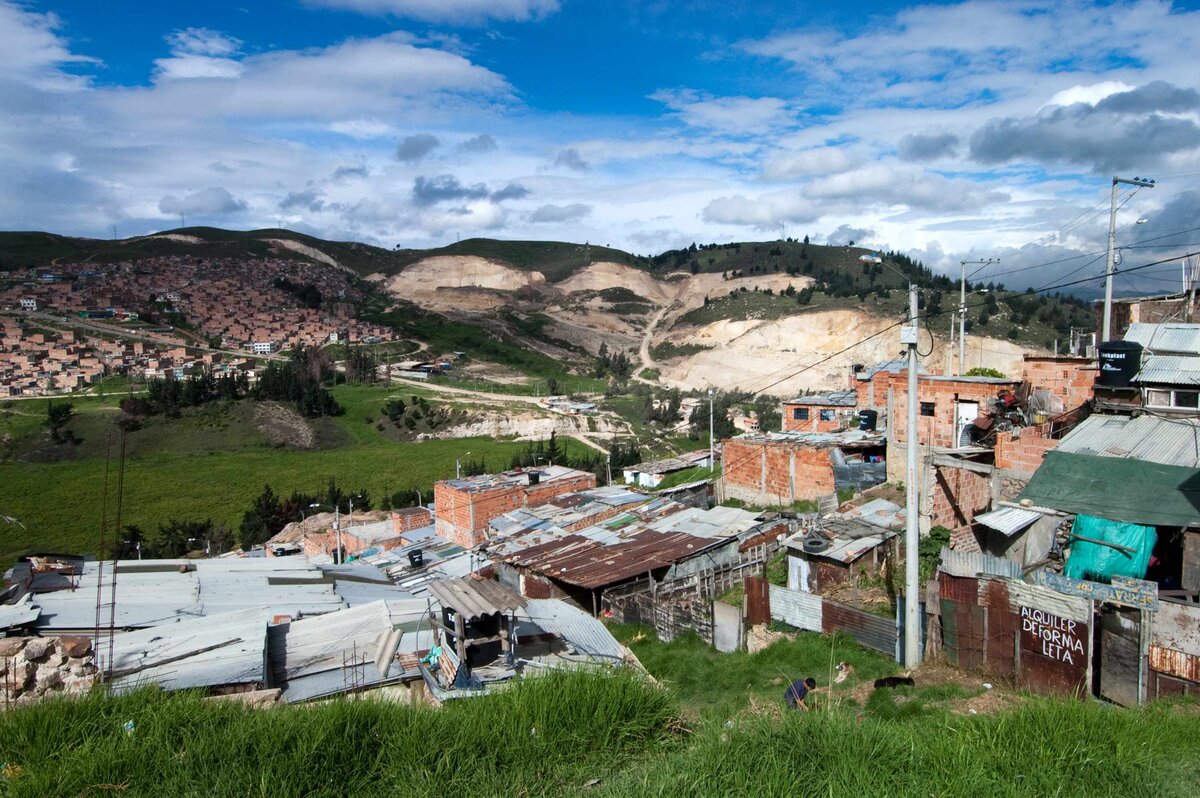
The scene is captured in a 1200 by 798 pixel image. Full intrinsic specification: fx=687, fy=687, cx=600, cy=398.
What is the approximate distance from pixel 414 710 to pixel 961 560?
789 centimetres

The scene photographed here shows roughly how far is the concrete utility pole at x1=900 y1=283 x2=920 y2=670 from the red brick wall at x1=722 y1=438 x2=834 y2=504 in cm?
983

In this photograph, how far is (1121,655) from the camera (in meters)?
6.72

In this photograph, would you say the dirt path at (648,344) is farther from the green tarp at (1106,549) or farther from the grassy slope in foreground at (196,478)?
the green tarp at (1106,549)

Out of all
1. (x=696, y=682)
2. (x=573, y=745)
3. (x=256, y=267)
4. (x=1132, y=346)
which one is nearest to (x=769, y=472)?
(x=1132, y=346)

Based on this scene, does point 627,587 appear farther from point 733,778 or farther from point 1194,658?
point 733,778

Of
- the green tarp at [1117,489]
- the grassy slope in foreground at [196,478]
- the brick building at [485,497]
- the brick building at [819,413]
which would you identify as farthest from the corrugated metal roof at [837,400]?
the grassy slope in foreground at [196,478]

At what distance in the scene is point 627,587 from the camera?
14016 millimetres

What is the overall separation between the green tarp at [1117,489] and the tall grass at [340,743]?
8559 mm

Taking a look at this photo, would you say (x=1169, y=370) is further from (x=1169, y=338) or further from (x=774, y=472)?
(x=774, y=472)

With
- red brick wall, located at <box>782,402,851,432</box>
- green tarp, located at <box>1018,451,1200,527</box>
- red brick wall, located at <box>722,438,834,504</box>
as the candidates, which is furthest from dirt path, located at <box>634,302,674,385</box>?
green tarp, located at <box>1018,451,1200,527</box>

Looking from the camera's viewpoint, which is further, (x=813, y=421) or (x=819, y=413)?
(x=813, y=421)

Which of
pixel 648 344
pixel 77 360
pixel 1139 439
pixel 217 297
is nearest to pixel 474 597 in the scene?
pixel 1139 439

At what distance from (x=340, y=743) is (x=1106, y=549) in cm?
1016

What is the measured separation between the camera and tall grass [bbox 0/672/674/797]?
150 inches
